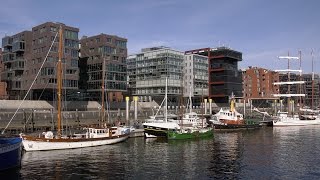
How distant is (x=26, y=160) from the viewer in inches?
1853

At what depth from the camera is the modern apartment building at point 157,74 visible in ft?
478

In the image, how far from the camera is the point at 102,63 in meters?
122

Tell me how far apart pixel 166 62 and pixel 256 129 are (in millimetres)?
52886

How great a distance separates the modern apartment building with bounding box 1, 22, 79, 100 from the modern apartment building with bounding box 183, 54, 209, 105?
5692cm

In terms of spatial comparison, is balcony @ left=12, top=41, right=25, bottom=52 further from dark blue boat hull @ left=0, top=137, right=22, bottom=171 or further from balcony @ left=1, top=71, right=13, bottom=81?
dark blue boat hull @ left=0, top=137, right=22, bottom=171

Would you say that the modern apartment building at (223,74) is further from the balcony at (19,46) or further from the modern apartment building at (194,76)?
the balcony at (19,46)

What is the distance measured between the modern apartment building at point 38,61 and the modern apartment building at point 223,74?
234ft

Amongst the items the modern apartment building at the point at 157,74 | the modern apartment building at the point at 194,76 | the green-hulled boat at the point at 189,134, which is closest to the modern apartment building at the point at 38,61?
the green-hulled boat at the point at 189,134

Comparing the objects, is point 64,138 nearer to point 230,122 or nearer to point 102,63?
point 230,122

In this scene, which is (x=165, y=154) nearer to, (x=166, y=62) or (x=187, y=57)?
(x=166, y=62)

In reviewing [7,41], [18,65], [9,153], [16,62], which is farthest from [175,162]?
[7,41]

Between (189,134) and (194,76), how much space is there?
3337 inches

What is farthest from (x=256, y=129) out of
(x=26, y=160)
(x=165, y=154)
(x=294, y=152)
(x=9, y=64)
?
(x=9, y=64)

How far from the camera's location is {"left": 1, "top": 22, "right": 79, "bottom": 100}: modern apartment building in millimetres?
108625
